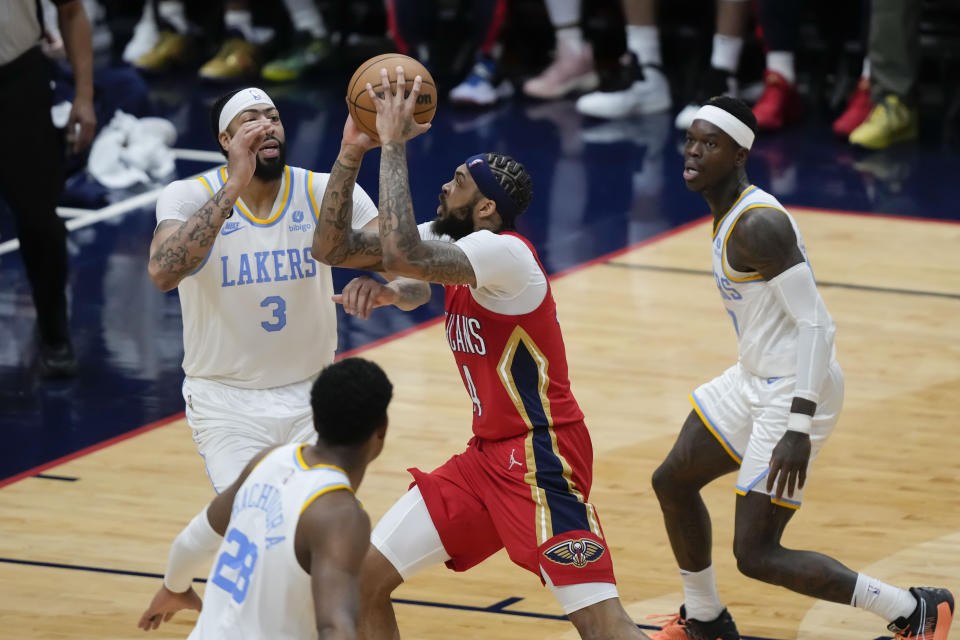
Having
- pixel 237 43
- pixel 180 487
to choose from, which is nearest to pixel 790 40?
pixel 237 43

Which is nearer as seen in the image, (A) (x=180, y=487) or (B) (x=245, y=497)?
(B) (x=245, y=497)

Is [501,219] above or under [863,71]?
above

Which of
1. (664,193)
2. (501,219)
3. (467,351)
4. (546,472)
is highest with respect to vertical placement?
(501,219)

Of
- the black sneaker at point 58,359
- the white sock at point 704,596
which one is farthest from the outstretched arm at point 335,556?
the black sneaker at point 58,359

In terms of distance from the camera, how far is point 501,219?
4980 millimetres

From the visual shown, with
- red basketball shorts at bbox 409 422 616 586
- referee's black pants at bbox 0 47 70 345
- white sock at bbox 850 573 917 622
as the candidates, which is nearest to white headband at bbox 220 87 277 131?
red basketball shorts at bbox 409 422 616 586

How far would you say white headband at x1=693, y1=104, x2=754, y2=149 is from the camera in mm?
5211

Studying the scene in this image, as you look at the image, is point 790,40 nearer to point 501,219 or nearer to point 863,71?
point 863,71

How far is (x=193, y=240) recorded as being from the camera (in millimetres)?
4957

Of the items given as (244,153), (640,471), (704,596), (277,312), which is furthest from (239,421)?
(640,471)

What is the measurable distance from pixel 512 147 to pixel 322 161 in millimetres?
1457

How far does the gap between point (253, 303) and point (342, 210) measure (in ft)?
1.65

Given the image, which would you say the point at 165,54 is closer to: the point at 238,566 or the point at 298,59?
the point at 298,59

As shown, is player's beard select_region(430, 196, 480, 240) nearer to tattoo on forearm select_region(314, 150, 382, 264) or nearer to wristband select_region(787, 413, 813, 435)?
tattoo on forearm select_region(314, 150, 382, 264)
